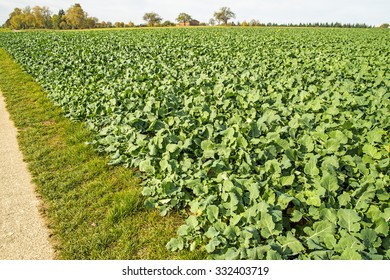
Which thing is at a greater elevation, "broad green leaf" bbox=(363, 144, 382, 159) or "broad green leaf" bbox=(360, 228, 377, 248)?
"broad green leaf" bbox=(363, 144, 382, 159)

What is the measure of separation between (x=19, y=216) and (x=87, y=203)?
3.11 feet

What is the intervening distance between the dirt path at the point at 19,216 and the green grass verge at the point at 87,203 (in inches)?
5.3

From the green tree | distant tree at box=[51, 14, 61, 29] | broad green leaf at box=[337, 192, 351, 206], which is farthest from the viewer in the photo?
distant tree at box=[51, 14, 61, 29]

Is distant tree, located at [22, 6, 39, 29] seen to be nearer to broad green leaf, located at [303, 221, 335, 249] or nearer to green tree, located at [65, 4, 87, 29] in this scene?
green tree, located at [65, 4, 87, 29]

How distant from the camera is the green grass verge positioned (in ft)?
11.8

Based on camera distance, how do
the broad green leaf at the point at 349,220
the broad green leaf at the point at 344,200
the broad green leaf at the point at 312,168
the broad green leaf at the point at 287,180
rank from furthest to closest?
the broad green leaf at the point at 312,168 < the broad green leaf at the point at 287,180 < the broad green leaf at the point at 344,200 < the broad green leaf at the point at 349,220

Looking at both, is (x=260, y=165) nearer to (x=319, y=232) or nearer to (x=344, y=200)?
(x=344, y=200)

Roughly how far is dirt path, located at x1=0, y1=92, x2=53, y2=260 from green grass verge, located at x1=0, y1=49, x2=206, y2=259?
0.45 ft

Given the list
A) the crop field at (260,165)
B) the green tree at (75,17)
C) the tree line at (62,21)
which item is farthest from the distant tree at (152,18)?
the crop field at (260,165)

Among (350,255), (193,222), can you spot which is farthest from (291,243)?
(193,222)

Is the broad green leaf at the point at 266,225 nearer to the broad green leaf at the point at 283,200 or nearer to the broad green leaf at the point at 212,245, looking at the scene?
the broad green leaf at the point at 283,200

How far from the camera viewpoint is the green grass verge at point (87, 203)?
11.8ft

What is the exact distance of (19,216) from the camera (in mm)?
4172

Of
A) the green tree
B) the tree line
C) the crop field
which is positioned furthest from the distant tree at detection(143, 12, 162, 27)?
the crop field
